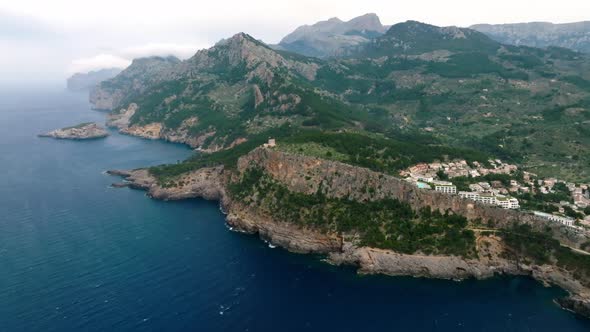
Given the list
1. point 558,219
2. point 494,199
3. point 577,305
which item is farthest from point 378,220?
point 577,305

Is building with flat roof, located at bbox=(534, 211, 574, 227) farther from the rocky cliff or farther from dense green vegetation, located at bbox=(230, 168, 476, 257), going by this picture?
dense green vegetation, located at bbox=(230, 168, 476, 257)

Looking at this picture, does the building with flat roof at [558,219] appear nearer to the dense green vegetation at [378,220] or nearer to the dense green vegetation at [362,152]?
the dense green vegetation at [378,220]

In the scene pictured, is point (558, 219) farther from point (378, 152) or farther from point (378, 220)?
point (378, 152)

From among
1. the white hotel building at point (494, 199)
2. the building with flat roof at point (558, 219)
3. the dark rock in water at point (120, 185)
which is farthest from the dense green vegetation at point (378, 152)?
the dark rock in water at point (120, 185)

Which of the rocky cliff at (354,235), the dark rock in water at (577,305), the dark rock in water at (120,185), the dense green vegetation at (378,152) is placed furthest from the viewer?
the dark rock in water at (120,185)

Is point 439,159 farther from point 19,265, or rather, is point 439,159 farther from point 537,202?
point 19,265

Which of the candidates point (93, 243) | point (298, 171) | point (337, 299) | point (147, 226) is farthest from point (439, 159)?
point (93, 243)
